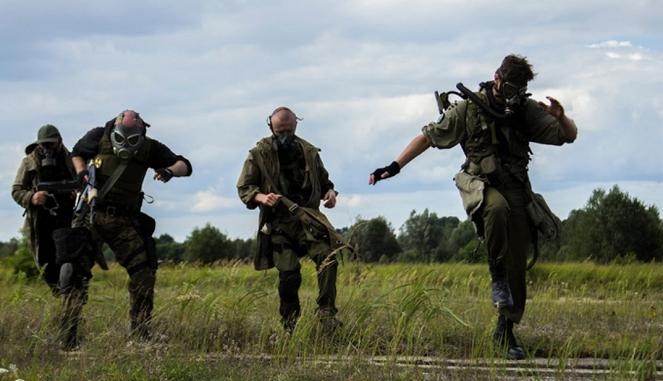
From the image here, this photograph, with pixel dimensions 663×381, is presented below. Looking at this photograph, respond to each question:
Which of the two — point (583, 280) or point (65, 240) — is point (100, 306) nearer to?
point (65, 240)

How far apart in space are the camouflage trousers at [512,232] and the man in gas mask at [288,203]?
1.56 metres

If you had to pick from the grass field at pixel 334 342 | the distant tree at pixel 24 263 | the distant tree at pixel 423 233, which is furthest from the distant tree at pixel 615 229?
the grass field at pixel 334 342

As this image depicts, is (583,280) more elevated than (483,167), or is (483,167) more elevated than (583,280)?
→ (483,167)

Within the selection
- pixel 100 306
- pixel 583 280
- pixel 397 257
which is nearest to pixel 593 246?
pixel 397 257

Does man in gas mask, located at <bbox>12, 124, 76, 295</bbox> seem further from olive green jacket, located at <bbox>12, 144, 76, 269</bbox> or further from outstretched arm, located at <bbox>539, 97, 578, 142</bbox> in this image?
outstretched arm, located at <bbox>539, 97, 578, 142</bbox>

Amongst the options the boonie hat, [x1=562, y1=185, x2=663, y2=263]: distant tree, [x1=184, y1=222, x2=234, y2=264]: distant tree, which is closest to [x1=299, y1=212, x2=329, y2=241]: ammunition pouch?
the boonie hat

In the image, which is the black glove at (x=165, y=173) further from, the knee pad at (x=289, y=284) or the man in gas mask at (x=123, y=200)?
the knee pad at (x=289, y=284)

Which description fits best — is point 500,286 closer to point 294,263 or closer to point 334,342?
point 334,342

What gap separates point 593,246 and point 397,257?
16.3m

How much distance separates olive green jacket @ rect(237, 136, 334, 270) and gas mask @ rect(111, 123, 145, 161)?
1045 mm

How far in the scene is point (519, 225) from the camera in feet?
23.2

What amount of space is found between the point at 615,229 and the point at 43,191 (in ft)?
92.0

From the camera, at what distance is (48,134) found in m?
10.1

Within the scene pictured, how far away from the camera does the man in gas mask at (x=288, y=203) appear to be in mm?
7805
